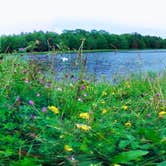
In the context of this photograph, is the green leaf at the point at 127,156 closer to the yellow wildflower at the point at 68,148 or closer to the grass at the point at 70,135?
the grass at the point at 70,135

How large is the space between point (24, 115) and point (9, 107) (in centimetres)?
11

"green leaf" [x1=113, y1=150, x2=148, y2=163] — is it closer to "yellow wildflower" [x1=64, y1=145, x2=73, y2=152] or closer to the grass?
the grass

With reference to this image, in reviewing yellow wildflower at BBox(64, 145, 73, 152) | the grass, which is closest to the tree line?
the grass

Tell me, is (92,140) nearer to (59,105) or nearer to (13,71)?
(59,105)

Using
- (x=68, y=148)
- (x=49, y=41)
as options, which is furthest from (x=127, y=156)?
(x=49, y=41)

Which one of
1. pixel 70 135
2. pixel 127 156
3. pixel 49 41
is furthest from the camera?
pixel 49 41

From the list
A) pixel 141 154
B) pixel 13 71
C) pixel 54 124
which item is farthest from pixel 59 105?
pixel 141 154

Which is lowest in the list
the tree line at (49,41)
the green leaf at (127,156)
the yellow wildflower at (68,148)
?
the green leaf at (127,156)

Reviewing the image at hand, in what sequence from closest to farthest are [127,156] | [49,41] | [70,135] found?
[127,156], [70,135], [49,41]

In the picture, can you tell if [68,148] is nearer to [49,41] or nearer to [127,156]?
[127,156]

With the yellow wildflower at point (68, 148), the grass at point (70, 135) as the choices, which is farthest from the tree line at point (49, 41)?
the yellow wildflower at point (68, 148)

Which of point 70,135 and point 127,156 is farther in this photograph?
point 70,135

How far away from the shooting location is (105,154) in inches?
85.0

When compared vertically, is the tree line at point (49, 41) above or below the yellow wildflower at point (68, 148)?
above
